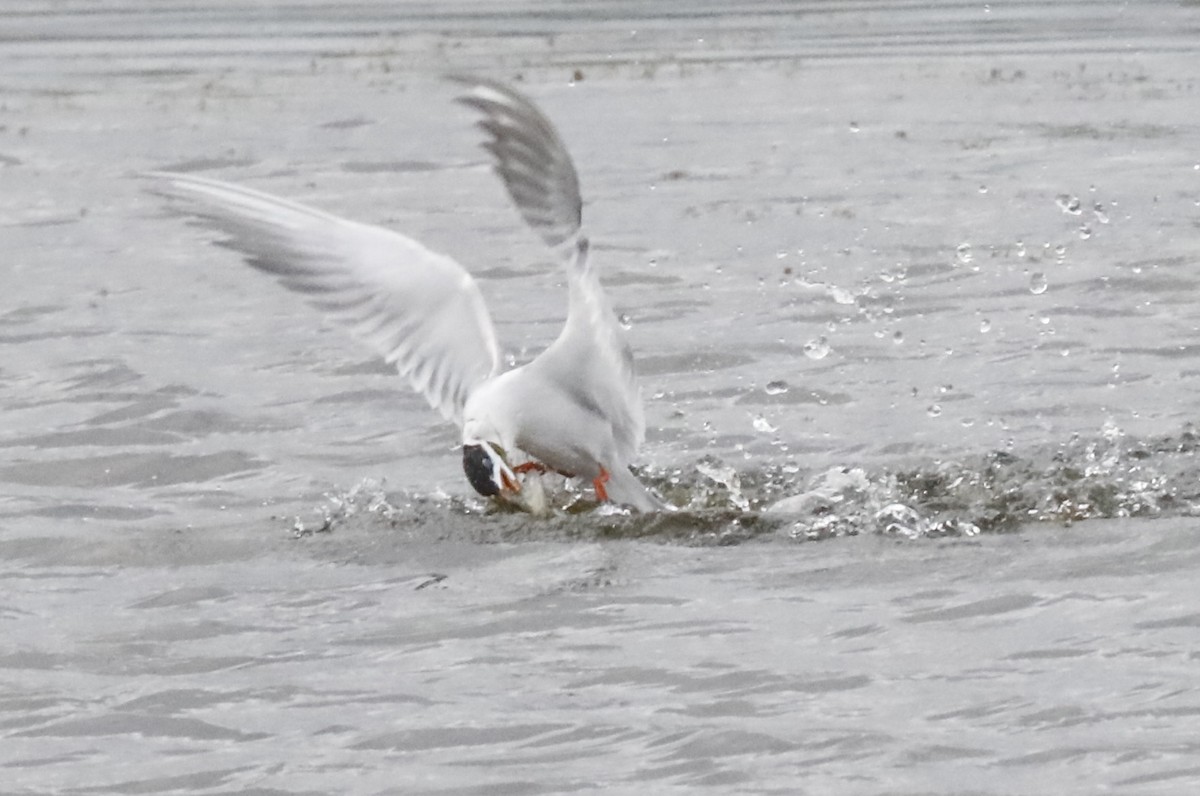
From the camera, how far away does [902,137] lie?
15781 mm

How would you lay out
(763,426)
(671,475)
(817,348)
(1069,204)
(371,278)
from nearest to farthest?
(371,278)
(671,475)
(763,426)
(817,348)
(1069,204)

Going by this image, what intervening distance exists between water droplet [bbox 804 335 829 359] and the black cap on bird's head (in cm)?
302

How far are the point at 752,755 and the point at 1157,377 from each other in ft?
14.2

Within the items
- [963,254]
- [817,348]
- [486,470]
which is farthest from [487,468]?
[963,254]

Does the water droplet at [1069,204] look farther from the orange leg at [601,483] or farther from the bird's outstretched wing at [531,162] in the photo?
the bird's outstretched wing at [531,162]

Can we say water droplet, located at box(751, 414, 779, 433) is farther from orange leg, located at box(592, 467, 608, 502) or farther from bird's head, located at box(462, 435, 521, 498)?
bird's head, located at box(462, 435, 521, 498)

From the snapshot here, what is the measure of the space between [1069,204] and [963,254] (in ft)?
3.67

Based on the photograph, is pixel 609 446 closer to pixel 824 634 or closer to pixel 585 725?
pixel 824 634

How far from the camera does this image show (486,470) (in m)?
7.34

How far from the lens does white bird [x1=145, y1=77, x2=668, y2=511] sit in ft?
24.3

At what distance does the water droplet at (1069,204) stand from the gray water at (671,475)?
34 millimetres

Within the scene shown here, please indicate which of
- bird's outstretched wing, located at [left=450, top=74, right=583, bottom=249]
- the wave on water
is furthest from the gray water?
bird's outstretched wing, located at [left=450, top=74, right=583, bottom=249]

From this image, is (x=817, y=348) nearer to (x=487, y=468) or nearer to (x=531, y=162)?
(x=487, y=468)

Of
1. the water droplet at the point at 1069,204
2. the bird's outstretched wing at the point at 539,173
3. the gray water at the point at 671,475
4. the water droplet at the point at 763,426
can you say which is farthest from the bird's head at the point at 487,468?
the water droplet at the point at 1069,204
